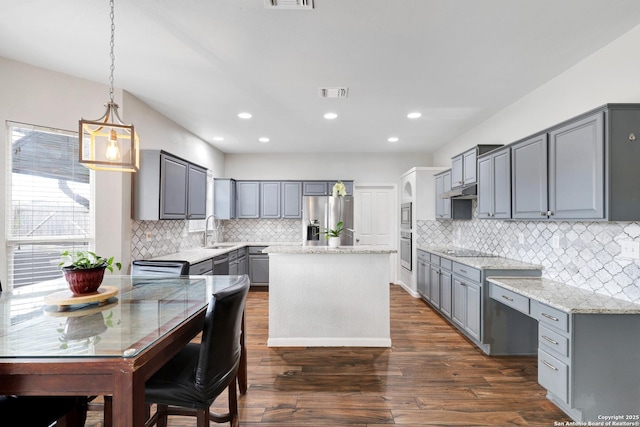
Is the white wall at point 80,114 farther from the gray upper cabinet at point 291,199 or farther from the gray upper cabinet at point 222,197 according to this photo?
the gray upper cabinet at point 291,199

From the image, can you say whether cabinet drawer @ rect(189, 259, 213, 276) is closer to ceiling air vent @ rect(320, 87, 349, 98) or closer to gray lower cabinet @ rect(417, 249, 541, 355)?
ceiling air vent @ rect(320, 87, 349, 98)

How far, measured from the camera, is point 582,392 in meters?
1.92

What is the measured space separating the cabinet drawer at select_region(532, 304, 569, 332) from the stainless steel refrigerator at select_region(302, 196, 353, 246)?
3405 millimetres

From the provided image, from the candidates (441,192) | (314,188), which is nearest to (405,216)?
(441,192)

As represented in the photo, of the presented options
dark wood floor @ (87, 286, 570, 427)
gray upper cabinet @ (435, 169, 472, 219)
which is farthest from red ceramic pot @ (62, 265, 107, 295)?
gray upper cabinet @ (435, 169, 472, 219)

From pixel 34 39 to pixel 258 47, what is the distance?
1687 mm

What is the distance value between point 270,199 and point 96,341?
485 centimetres

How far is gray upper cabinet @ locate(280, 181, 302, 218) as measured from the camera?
593 cm

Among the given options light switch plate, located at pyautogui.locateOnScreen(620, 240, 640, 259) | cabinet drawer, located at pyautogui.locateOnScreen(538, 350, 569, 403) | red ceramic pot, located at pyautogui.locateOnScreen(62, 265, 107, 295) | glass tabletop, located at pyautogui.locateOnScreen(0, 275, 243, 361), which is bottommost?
cabinet drawer, located at pyautogui.locateOnScreen(538, 350, 569, 403)

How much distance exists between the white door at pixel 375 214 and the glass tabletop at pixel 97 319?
4372mm

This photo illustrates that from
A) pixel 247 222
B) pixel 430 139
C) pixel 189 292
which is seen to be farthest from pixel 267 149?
pixel 189 292

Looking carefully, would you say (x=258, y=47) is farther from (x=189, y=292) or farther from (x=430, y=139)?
(x=430, y=139)

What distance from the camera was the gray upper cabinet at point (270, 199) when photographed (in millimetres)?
5957

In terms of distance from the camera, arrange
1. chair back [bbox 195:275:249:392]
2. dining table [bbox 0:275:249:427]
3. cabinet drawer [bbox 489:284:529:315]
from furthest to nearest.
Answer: cabinet drawer [bbox 489:284:529:315], chair back [bbox 195:275:249:392], dining table [bbox 0:275:249:427]
